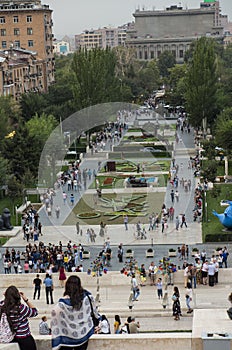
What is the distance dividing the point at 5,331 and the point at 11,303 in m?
0.33

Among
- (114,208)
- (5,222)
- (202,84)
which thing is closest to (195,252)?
(5,222)

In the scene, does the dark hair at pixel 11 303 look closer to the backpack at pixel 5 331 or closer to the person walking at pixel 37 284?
the backpack at pixel 5 331

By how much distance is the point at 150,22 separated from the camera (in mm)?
192875

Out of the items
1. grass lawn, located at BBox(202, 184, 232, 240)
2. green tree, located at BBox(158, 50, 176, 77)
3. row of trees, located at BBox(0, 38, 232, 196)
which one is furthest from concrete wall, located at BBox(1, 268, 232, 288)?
green tree, located at BBox(158, 50, 176, 77)

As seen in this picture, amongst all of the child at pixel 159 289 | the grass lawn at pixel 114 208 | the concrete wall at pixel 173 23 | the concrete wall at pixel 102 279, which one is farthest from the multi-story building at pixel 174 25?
the child at pixel 159 289

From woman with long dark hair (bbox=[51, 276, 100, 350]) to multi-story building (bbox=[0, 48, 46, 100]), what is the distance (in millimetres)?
65910

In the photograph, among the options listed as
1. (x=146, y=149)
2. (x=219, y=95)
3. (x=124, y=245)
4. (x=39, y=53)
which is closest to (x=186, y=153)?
(x=146, y=149)

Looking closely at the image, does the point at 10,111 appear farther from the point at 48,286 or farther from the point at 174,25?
the point at 174,25

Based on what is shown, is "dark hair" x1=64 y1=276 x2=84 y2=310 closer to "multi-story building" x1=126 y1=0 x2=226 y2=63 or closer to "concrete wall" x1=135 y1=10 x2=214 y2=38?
"multi-story building" x1=126 y1=0 x2=226 y2=63

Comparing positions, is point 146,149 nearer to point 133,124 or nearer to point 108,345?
point 133,124

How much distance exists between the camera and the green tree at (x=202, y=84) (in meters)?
69.8

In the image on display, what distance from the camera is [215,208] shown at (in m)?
41.8

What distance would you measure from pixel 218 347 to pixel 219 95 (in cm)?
6691

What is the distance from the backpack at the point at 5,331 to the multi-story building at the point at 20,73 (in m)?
65.9
